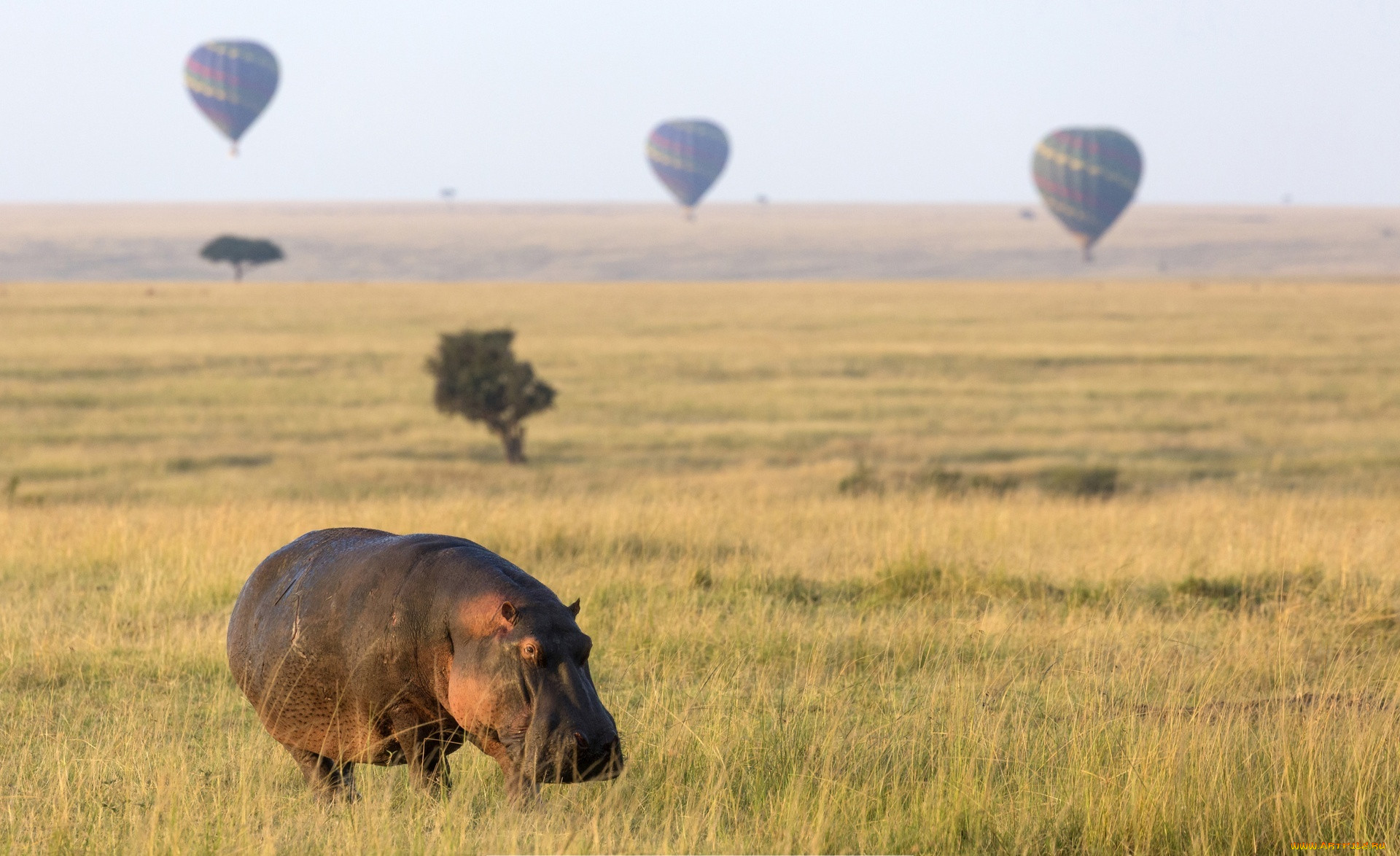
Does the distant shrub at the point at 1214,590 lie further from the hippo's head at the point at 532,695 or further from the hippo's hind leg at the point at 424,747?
the hippo's head at the point at 532,695

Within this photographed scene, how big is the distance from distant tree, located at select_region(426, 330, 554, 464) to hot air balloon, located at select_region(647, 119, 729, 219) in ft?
446

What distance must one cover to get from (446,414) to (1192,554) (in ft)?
79.8

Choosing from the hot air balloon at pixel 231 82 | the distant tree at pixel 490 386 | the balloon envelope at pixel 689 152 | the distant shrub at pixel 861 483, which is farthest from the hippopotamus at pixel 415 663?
the balloon envelope at pixel 689 152

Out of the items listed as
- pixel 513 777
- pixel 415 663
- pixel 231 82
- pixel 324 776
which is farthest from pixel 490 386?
pixel 231 82

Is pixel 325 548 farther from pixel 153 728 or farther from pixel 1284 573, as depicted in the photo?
pixel 1284 573

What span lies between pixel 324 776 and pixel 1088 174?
129670mm

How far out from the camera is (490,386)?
32969 millimetres

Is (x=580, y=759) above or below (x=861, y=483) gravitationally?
above

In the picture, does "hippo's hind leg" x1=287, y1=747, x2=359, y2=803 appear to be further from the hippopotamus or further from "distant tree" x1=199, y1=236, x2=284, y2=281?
"distant tree" x1=199, y1=236, x2=284, y2=281

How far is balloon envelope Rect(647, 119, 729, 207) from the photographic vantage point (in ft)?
547

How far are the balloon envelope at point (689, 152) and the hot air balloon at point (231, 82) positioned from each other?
54287 millimetres

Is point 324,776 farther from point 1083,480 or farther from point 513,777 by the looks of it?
point 1083,480

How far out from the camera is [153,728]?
21.2ft

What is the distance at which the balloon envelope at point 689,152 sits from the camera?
6560 inches
